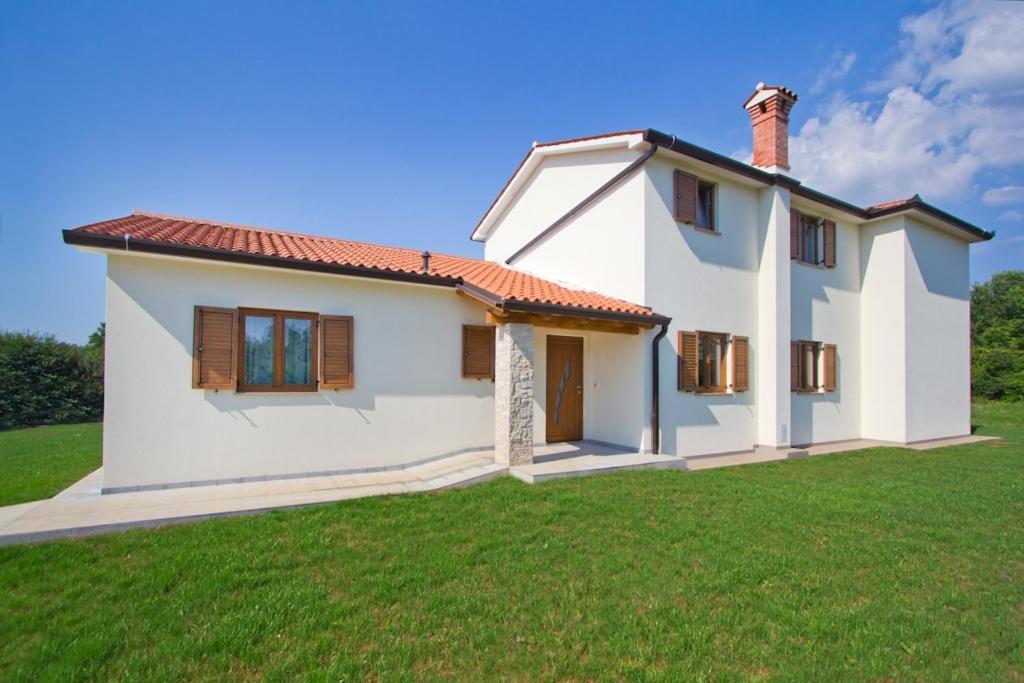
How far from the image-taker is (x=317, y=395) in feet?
26.5

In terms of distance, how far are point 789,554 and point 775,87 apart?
1267 centimetres

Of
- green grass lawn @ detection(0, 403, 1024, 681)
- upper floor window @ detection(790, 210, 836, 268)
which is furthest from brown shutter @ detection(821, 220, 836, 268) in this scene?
green grass lawn @ detection(0, 403, 1024, 681)

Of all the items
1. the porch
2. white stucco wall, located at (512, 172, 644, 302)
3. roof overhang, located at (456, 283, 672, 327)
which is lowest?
the porch

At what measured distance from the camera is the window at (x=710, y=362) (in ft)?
34.8

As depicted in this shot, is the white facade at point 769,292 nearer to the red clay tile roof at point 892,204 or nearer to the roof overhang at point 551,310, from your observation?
Answer: the red clay tile roof at point 892,204

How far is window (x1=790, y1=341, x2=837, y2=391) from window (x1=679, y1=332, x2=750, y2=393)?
2.46 m

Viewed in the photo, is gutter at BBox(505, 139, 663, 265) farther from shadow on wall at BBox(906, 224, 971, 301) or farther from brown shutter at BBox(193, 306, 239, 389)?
shadow on wall at BBox(906, 224, 971, 301)

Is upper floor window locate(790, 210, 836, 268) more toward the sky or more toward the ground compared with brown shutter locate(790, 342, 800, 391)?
Answer: more toward the sky

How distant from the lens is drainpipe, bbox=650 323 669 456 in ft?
32.6

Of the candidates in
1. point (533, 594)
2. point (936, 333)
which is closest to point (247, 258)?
point (533, 594)

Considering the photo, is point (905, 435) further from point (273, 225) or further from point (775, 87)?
point (273, 225)

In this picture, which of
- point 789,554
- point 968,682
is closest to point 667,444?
point 789,554

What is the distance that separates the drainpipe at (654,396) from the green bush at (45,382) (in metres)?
23.1

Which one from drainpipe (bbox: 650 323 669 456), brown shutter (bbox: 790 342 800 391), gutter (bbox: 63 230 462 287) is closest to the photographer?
gutter (bbox: 63 230 462 287)
